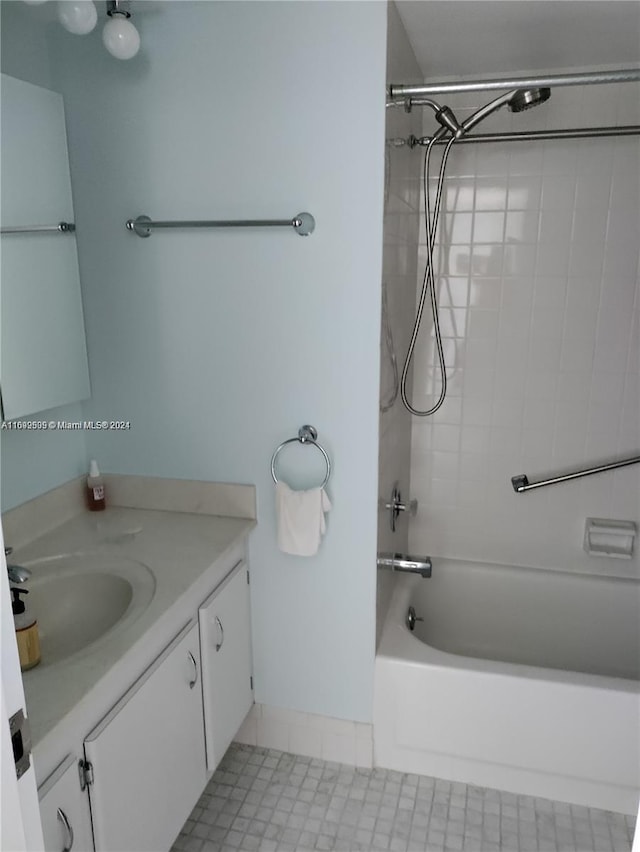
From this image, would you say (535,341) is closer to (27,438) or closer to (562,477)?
(562,477)

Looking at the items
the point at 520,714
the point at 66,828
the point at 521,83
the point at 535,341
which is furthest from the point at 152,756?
the point at 521,83

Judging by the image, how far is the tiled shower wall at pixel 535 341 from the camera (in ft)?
7.27

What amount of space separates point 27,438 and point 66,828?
1.02 meters

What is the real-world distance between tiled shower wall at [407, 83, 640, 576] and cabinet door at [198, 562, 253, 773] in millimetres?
940

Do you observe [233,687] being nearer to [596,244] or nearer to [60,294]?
[60,294]

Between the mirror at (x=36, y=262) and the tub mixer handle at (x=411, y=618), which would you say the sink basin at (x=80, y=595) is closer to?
the mirror at (x=36, y=262)

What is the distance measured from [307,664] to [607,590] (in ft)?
3.85

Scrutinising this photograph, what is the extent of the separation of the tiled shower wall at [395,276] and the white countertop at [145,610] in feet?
1.62

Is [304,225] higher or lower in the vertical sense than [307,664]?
higher

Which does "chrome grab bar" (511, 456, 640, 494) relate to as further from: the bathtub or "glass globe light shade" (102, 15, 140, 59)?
"glass globe light shade" (102, 15, 140, 59)

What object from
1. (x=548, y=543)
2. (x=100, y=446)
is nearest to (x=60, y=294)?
(x=100, y=446)

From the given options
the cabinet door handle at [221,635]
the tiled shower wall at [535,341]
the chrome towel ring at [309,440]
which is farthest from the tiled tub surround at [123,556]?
the tiled shower wall at [535,341]

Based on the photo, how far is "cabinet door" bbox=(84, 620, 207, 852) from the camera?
1304 mm

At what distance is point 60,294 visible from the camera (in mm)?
1817
